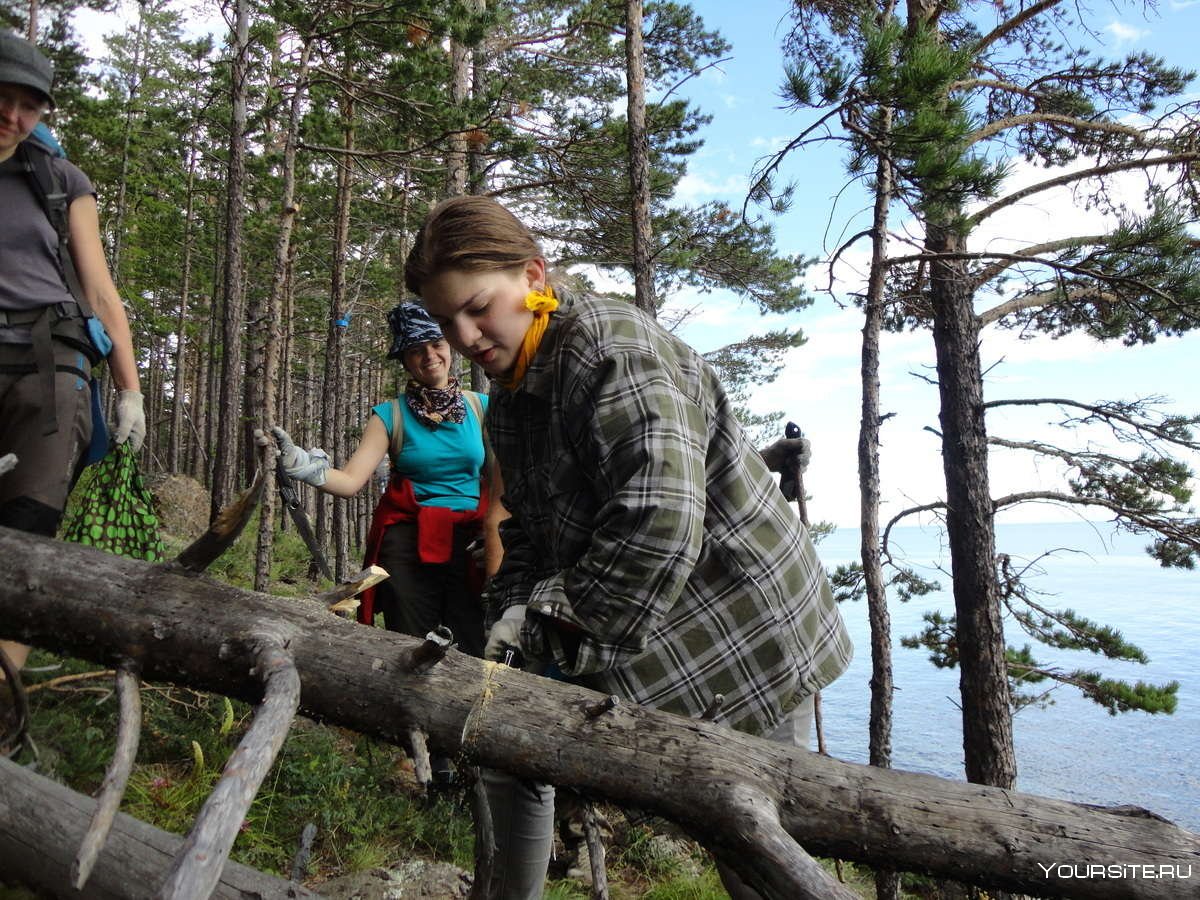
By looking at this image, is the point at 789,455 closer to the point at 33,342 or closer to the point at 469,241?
the point at 469,241

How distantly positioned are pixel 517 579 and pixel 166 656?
948 mm

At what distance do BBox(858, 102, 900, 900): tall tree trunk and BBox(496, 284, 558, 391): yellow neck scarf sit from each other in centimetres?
365

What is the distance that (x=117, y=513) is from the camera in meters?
2.63

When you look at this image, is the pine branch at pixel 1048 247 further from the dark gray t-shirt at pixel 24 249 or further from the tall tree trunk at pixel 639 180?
the dark gray t-shirt at pixel 24 249

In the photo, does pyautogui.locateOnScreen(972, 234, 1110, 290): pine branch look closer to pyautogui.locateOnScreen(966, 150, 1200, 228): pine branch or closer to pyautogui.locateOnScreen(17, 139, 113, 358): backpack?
pyautogui.locateOnScreen(966, 150, 1200, 228): pine branch

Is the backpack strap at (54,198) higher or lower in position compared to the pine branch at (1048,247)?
lower

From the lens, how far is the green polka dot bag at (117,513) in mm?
2551

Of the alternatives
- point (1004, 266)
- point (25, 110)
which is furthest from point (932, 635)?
point (25, 110)

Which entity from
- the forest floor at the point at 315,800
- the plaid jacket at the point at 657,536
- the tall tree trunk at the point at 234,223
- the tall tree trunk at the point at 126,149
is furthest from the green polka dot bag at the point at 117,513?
the tall tree trunk at the point at 126,149

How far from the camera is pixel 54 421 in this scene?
8.23 ft

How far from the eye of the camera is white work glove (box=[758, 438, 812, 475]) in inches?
103

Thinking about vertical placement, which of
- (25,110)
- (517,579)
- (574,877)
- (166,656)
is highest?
(25,110)

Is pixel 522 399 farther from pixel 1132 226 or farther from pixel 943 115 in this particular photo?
pixel 1132 226

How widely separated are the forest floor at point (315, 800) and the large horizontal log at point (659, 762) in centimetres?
121
